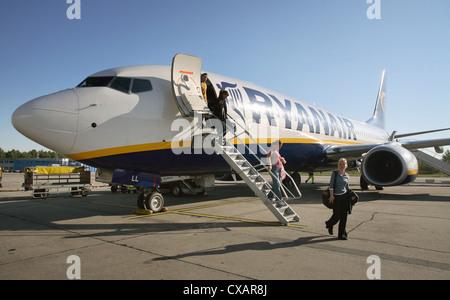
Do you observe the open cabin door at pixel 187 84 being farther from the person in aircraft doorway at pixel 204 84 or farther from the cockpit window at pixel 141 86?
the cockpit window at pixel 141 86

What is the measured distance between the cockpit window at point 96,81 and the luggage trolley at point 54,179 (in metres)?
7.50

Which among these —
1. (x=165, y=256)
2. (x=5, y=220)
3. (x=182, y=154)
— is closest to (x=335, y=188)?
(x=165, y=256)

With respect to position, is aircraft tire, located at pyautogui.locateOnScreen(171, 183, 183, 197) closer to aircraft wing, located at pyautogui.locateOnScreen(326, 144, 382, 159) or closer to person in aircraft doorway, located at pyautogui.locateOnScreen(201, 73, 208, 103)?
person in aircraft doorway, located at pyautogui.locateOnScreen(201, 73, 208, 103)

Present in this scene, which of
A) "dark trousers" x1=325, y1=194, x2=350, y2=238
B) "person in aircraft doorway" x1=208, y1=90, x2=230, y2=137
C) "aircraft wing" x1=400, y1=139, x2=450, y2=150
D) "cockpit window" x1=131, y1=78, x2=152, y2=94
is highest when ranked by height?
"cockpit window" x1=131, y1=78, x2=152, y2=94

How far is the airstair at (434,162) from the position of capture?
78.8 ft

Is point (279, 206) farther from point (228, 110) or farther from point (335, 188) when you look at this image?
point (228, 110)

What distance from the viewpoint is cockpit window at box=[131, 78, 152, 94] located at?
7.22 m

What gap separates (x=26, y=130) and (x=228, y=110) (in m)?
5.21

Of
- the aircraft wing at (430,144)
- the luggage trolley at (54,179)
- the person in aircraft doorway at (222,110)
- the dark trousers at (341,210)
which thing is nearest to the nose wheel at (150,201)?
the person in aircraft doorway at (222,110)

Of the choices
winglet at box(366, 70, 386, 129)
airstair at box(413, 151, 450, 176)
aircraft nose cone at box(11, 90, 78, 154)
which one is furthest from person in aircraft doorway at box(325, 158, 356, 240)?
winglet at box(366, 70, 386, 129)

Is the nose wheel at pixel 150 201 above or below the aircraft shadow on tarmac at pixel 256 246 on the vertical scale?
above

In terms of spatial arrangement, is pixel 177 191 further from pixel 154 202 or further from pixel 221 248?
pixel 221 248

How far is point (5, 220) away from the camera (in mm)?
7402
